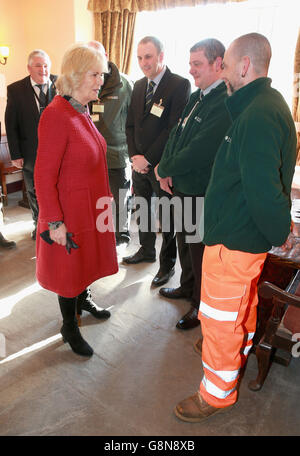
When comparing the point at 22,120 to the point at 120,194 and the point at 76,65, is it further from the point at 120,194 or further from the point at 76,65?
the point at 76,65

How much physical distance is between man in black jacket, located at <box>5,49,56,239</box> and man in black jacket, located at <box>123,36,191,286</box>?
0.92 metres

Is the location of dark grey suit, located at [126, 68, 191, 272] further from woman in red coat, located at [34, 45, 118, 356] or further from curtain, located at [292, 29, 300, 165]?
curtain, located at [292, 29, 300, 165]

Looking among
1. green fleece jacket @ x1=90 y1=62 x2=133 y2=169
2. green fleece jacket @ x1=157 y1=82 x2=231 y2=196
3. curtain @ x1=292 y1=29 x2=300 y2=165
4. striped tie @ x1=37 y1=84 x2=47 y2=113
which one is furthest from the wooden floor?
curtain @ x1=292 y1=29 x2=300 y2=165

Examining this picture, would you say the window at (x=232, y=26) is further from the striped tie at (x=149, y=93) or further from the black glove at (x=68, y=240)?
the black glove at (x=68, y=240)

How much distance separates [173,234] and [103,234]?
0.92 meters

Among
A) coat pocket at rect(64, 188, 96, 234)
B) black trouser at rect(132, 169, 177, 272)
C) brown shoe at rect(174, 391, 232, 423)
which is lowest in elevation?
brown shoe at rect(174, 391, 232, 423)

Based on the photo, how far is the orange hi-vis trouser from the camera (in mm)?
1428

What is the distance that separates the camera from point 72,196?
1704 mm

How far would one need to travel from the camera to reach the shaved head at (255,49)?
1.29 meters

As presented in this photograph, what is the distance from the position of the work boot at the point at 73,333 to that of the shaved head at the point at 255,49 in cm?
143

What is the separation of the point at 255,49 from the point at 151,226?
6.52ft

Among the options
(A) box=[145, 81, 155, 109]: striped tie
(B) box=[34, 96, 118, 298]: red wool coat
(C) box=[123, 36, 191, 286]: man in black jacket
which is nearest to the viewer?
(B) box=[34, 96, 118, 298]: red wool coat

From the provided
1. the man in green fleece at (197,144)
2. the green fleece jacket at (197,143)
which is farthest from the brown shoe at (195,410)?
the green fleece jacket at (197,143)

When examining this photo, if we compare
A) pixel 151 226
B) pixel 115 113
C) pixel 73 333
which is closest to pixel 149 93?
pixel 115 113
